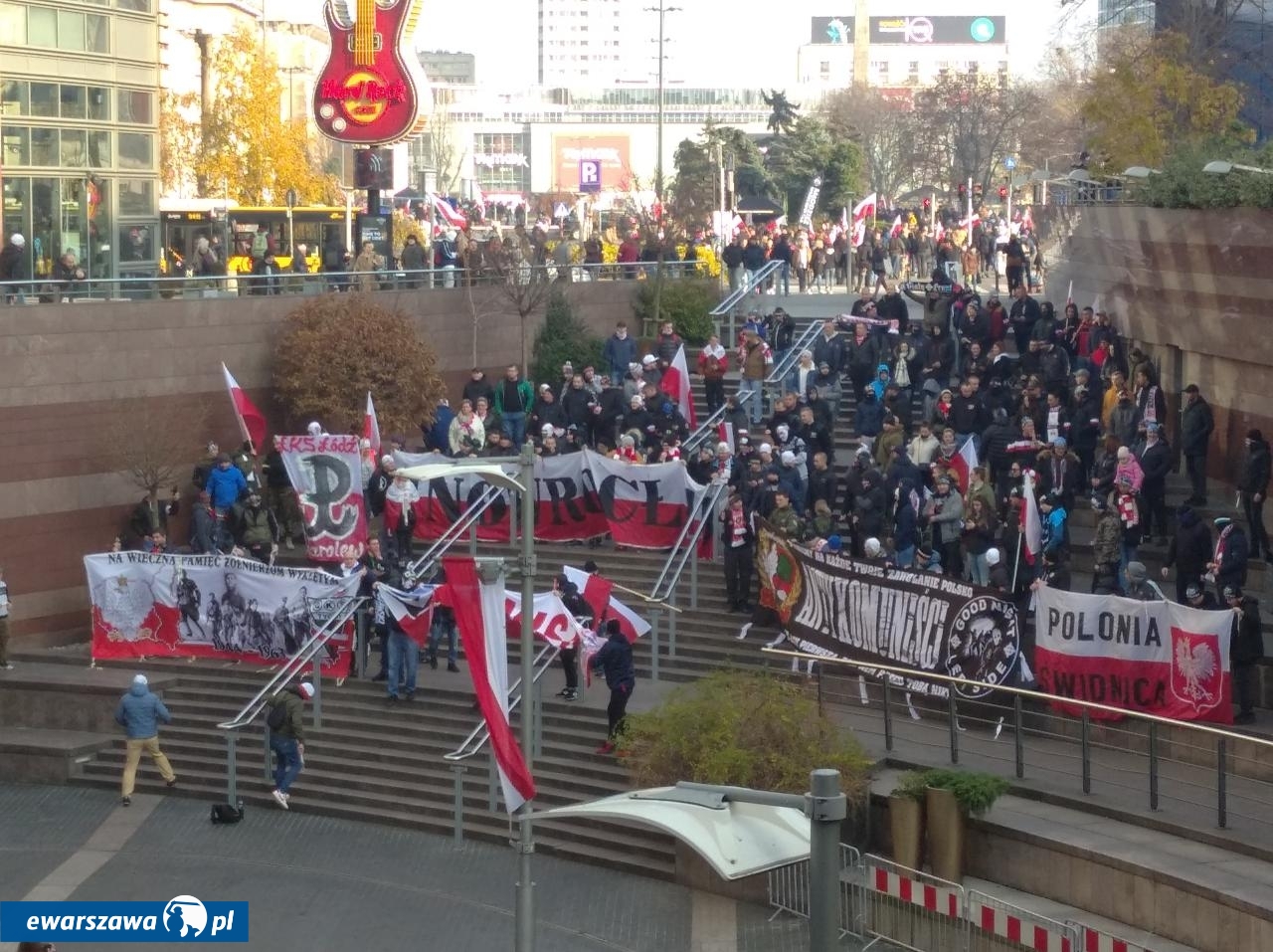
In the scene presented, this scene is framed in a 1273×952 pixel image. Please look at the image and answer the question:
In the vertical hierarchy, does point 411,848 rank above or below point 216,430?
below

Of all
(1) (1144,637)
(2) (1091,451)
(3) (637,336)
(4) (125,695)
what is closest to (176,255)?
(3) (637,336)

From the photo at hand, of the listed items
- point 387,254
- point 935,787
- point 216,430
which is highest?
→ point 387,254

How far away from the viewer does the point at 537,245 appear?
1436 inches

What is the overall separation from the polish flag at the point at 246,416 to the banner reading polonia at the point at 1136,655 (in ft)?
42.8

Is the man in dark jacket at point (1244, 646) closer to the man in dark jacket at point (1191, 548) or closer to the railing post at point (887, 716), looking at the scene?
the man in dark jacket at point (1191, 548)

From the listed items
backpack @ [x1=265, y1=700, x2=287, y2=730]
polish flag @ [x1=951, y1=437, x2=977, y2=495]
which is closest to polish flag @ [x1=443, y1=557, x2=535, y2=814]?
backpack @ [x1=265, y1=700, x2=287, y2=730]

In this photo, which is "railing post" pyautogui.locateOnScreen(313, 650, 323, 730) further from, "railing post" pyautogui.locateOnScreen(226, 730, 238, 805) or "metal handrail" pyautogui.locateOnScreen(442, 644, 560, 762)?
"metal handrail" pyautogui.locateOnScreen(442, 644, 560, 762)

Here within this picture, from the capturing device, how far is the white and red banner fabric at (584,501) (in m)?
25.2

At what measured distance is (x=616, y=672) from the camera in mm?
20297

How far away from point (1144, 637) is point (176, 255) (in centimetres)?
2481

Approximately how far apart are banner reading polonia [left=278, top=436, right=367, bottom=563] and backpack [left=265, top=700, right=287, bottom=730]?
173 inches

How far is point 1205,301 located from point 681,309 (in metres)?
12.4

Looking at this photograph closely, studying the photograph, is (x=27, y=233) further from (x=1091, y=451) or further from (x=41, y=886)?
(x=1091, y=451)

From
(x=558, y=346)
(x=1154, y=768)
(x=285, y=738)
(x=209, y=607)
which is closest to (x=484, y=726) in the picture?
(x=285, y=738)
